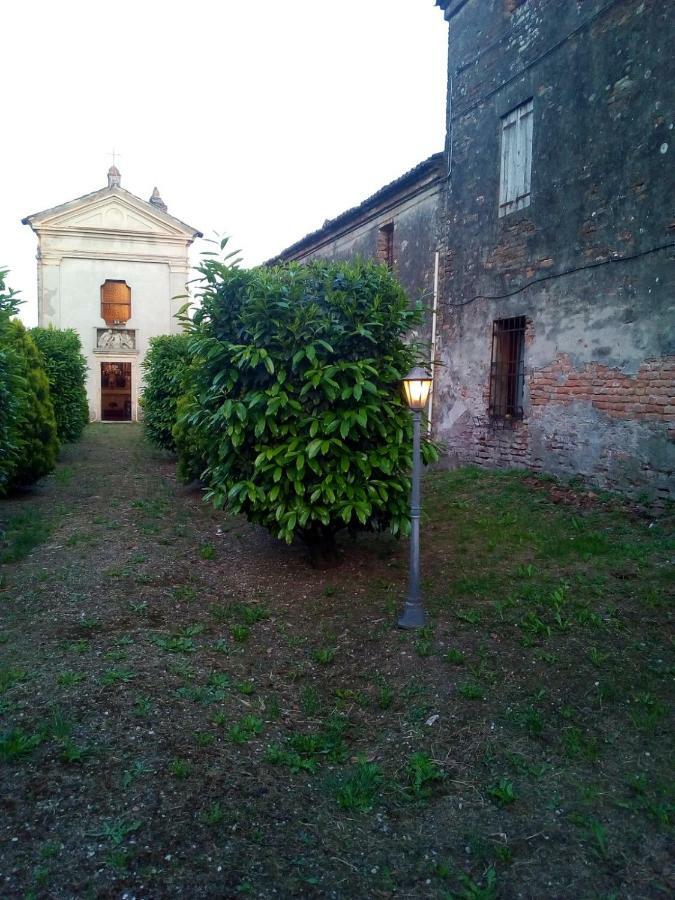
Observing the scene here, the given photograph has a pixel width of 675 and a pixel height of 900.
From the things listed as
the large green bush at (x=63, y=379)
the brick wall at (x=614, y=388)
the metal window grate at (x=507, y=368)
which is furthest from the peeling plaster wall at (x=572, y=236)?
the large green bush at (x=63, y=379)

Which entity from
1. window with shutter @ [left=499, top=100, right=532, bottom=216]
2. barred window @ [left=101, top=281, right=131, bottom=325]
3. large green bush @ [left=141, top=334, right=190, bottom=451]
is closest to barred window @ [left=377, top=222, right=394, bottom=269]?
window with shutter @ [left=499, top=100, right=532, bottom=216]

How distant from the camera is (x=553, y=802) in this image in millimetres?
2965

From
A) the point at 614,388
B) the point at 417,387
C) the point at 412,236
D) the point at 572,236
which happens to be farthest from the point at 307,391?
the point at 412,236

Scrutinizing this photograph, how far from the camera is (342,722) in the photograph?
374cm

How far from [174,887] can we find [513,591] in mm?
3475

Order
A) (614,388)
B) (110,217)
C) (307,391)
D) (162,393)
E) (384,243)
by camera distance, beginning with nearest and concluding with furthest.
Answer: (307,391) → (614,388) → (162,393) → (384,243) → (110,217)

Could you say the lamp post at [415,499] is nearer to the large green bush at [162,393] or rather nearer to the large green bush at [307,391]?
the large green bush at [307,391]

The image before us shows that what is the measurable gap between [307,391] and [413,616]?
1.95m

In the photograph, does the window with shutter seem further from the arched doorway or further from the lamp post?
the arched doorway

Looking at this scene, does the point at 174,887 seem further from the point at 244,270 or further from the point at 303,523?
the point at 244,270

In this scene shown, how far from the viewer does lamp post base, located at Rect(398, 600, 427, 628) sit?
481 cm

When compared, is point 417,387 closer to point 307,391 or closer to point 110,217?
point 307,391

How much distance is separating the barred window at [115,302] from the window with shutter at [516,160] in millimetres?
21209

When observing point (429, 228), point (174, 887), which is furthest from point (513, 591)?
point (429, 228)
